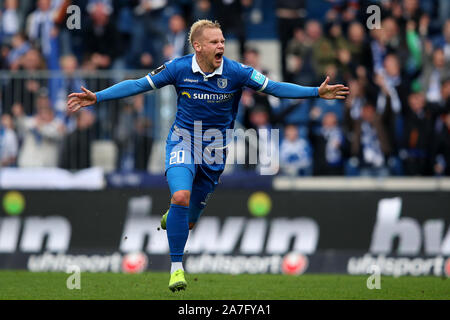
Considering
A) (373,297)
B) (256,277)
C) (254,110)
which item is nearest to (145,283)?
(256,277)

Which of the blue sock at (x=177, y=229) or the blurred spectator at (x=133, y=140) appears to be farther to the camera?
the blurred spectator at (x=133, y=140)

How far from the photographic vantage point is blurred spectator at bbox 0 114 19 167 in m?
16.1

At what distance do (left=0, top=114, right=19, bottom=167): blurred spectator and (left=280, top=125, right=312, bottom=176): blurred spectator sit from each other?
471 cm

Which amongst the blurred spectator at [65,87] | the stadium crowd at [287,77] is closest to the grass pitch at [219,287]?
the stadium crowd at [287,77]

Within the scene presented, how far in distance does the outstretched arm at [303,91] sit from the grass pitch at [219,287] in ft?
7.48

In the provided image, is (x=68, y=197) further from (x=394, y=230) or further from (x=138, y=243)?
(x=394, y=230)

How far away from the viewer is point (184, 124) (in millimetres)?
10562

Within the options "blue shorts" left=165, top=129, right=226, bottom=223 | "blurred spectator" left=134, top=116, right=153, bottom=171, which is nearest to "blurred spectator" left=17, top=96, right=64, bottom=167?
"blurred spectator" left=134, top=116, right=153, bottom=171

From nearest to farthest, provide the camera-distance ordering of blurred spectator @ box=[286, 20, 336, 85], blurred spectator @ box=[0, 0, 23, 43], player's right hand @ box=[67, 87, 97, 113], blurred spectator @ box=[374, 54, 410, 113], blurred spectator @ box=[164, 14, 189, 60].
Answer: player's right hand @ box=[67, 87, 97, 113]
blurred spectator @ box=[374, 54, 410, 113]
blurred spectator @ box=[286, 20, 336, 85]
blurred spectator @ box=[164, 14, 189, 60]
blurred spectator @ box=[0, 0, 23, 43]

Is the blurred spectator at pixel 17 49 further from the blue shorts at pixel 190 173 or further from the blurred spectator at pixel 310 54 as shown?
the blue shorts at pixel 190 173

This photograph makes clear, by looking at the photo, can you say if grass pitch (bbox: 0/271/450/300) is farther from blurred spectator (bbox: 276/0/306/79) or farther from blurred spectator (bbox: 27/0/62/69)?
blurred spectator (bbox: 276/0/306/79)

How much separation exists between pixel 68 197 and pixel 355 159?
5159 mm

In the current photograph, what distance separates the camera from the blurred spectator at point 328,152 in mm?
16516

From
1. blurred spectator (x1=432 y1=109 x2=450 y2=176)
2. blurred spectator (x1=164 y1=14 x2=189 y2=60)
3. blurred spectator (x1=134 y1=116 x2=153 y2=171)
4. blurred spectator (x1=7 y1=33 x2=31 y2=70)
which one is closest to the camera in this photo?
blurred spectator (x1=134 y1=116 x2=153 y2=171)
